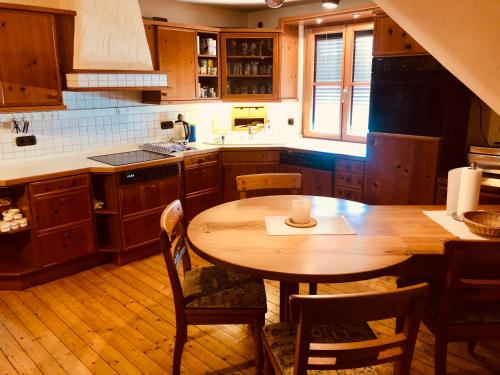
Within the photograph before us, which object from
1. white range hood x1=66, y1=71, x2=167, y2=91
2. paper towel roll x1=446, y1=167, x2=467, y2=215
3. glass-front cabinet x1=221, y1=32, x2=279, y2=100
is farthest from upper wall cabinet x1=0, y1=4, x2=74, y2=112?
paper towel roll x1=446, y1=167, x2=467, y2=215

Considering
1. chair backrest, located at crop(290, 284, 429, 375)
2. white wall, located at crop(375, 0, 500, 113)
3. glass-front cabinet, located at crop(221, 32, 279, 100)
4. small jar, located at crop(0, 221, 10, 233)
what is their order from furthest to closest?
glass-front cabinet, located at crop(221, 32, 279, 100) < small jar, located at crop(0, 221, 10, 233) < white wall, located at crop(375, 0, 500, 113) < chair backrest, located at crop(290, 284, 429, 375)

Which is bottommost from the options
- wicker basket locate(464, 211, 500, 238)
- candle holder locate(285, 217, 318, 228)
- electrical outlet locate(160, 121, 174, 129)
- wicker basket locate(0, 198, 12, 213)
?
wicker basket locate(0, 198, 12, 213)

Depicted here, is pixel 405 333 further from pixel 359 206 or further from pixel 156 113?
pixel 156 113

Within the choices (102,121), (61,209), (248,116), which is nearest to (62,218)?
(61,209)

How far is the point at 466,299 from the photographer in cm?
182

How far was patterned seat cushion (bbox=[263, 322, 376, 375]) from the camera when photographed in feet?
5.59

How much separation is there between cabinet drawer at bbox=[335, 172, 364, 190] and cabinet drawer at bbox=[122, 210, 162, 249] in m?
1.68

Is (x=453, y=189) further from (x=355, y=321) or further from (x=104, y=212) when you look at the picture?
(x=104, y=212)

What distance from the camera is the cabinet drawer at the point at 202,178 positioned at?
4111 mm

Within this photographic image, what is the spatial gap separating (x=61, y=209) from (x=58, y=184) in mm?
204

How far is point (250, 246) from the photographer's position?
1.94 metres

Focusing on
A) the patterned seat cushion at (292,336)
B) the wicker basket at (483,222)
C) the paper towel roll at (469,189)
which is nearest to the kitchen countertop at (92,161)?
the paper towel roll at (469,189)

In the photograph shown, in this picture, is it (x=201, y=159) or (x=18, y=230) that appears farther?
(x=201, y=159)

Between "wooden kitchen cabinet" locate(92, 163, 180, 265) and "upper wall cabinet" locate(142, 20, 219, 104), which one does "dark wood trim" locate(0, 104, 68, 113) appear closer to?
"wooden kitchen cabinet" locate(92, 163, 180, 265)
